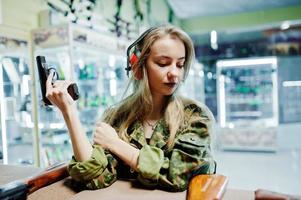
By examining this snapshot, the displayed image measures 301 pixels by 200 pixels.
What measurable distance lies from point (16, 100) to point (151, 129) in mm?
2405

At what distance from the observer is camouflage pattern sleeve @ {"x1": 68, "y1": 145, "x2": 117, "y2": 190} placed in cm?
118

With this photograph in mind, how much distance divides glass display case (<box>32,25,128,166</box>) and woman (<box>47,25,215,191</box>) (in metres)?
1.60

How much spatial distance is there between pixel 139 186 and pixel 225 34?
6809 mm

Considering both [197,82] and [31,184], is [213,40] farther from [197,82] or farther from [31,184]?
[31,184]

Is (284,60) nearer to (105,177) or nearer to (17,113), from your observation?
(17,113)

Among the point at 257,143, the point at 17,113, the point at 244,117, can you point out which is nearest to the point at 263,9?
the point at 244,117

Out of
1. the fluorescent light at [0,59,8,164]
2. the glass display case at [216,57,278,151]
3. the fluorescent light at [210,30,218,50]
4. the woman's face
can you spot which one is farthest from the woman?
the fluorescent light at [210,30,218,50]

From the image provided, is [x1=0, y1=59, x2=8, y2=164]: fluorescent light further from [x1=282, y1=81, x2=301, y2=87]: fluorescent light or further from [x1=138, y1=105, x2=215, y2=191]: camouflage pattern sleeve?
[x1=282, y1=81, x2=301, y2=87]: fluorescent light

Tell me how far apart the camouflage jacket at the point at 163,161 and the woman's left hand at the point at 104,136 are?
25 millimetres

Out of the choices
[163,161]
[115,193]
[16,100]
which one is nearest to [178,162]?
[163,161]

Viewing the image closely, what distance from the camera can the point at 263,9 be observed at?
22.7 ft

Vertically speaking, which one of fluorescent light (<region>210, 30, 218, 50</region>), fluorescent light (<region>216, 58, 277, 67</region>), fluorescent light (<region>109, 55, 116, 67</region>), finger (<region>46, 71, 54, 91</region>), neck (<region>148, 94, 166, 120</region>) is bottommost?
neck (<region>148, 94, 166, 120</region>)

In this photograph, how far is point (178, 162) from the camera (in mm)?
1143

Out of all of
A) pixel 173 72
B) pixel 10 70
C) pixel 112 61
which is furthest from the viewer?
pixel 112 61
